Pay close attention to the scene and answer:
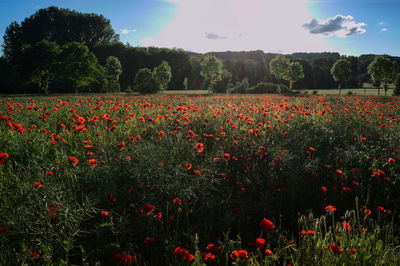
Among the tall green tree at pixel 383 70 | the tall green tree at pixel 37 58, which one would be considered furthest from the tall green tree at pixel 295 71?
the tall green tree at pixel 37 58

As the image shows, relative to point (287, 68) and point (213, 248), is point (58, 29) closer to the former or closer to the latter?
point (287, 68)

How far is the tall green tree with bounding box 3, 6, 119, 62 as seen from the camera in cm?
4772

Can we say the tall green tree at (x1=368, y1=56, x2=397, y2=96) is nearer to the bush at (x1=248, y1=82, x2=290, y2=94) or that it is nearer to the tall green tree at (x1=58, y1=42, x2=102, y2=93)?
the bush at (x1=248, y1=82, x2=290, y2=94)

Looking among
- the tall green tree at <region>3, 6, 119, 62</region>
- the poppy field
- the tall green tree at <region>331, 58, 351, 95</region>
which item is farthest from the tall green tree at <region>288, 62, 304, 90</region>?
the poppy field

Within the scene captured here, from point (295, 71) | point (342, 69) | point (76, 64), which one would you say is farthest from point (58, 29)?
point (342, 69)

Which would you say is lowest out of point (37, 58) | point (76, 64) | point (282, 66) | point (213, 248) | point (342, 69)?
point (213, 248)

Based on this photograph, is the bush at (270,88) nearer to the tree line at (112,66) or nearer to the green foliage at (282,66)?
the tree line at (112,66)

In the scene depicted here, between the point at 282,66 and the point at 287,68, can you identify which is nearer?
the point at 287,68

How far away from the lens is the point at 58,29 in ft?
176

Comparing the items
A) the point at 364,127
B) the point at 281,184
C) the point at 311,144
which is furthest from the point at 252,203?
the point at 364,127

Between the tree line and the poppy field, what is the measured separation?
1147 inches

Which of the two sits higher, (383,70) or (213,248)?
(383,70)

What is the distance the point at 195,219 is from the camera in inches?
115

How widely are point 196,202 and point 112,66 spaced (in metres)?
46.0
